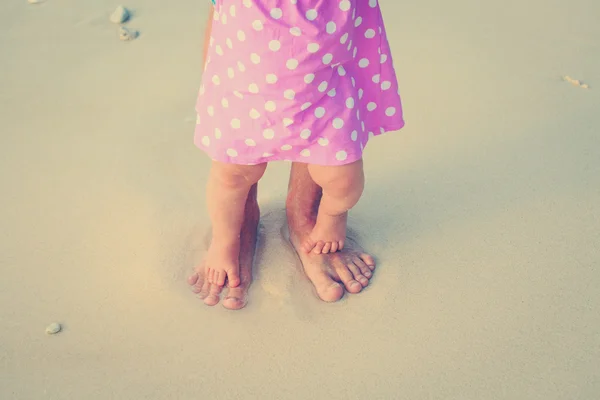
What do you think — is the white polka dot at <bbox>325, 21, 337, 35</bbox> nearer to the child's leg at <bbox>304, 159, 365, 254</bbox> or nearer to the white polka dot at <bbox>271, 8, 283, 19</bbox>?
the white polka dot at <bbox>271, 8, 283, 19</bbox>

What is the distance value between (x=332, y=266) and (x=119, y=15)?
150cm

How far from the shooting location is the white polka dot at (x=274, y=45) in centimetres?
113

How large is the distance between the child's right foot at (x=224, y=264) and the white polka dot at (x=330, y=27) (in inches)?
22.6

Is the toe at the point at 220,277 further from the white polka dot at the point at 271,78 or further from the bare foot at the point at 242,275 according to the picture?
the white polka dot at the point at 271,78

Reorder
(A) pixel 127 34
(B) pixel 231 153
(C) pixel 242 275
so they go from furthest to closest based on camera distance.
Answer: (A) pixel 127 34, (C) pixel 242 275, (B) pixel 231 153

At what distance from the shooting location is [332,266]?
5.06 ft

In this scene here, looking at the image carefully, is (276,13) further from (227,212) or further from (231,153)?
(227,212)

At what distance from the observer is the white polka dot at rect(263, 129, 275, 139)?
1.21 m

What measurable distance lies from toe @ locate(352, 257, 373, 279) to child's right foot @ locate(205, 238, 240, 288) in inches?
11.3

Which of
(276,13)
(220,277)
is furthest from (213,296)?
(276,13)

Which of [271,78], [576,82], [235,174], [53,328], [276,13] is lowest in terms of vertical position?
[53,328]

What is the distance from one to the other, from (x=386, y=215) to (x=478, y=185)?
294mm

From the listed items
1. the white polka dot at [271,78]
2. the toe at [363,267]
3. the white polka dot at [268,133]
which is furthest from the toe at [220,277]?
the white polka dot at [271,78]

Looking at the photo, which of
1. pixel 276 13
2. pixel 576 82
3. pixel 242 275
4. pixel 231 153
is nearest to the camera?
pixel 276 13
